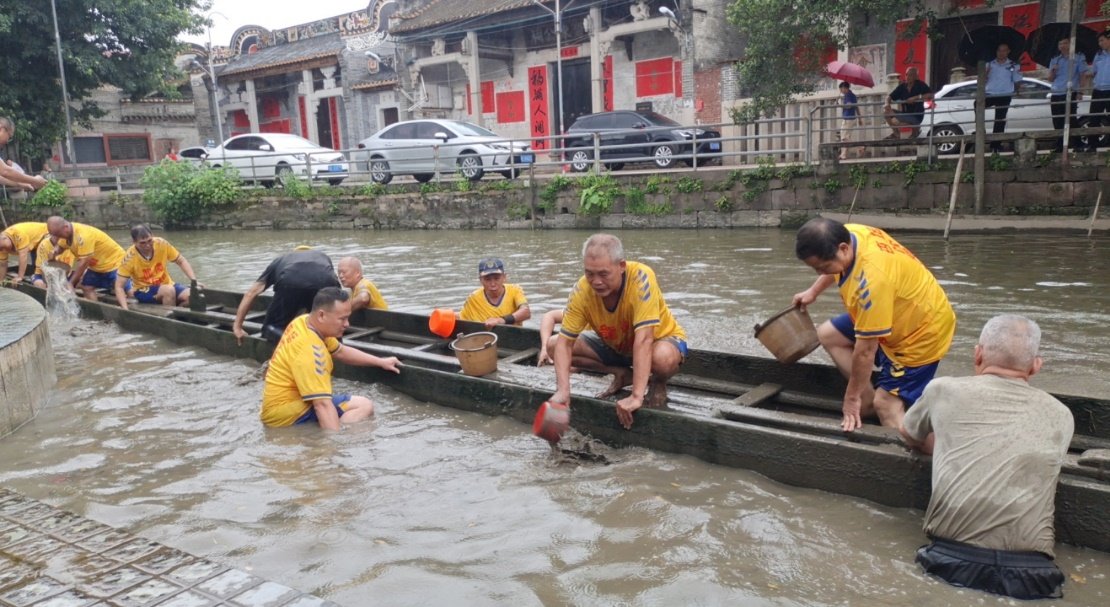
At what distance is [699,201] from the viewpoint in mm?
16516

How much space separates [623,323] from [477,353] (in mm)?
1247

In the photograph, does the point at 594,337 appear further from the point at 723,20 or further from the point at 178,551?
the point at 723,20

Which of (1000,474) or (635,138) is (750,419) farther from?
(635,138)

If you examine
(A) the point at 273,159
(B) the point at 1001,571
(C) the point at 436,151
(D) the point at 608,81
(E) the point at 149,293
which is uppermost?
(D) the point at 608,81

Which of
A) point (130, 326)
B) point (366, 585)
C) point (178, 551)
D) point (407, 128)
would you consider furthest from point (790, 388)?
point (407, 128)

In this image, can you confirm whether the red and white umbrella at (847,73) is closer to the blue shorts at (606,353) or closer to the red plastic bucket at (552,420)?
the blue shorts at (606,353)

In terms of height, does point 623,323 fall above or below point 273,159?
below

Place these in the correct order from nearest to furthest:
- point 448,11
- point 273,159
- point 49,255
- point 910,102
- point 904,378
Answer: point 904,378 < point 49,255 < point 910,102 < point 273,159 < point 448,11

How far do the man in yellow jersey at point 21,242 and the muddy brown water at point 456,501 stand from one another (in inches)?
139

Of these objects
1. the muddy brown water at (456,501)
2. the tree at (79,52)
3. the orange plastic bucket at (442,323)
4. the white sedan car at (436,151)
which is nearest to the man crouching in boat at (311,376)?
the muddy brown water at (456,501)

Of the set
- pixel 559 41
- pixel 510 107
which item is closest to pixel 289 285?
pixel 559 41

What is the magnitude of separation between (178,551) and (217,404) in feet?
10.3

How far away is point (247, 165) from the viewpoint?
24156 mm

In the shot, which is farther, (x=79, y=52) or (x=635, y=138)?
(x=79, y=52)
